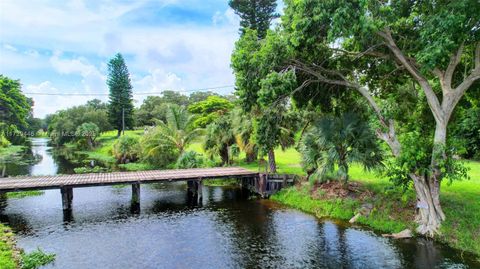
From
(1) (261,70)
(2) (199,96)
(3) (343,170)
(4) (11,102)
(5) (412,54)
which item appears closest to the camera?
(5) (412,54)

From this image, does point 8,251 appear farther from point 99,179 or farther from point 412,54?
point 412,54

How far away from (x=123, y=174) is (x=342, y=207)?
13903 millimetres

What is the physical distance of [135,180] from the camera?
66.7ft

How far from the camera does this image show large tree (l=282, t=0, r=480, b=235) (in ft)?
40.8

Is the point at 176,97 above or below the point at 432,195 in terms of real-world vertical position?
above

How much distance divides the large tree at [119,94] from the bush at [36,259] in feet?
152

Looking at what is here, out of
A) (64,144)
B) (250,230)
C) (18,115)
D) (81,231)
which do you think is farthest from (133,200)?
(64,144)

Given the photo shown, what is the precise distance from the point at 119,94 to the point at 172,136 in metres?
27.8

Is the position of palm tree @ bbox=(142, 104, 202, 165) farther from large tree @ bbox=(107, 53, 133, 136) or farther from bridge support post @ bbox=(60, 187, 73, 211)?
large tree @ bbox=(107, 53, 133, 136)

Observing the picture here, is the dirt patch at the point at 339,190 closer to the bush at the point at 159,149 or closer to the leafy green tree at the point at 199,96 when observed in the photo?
the bush at the point at 159,149

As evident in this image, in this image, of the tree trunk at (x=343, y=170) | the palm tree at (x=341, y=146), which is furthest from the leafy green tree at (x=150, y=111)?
the tree trunk at (x=343, y=170)

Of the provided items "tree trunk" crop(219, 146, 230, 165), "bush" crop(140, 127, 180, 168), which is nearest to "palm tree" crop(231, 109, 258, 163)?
"tree trunk" crop(219, 146, 230, 165)

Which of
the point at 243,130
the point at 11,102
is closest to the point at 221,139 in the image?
the point at 243,130

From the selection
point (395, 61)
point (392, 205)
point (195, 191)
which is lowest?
point (195, 191)
